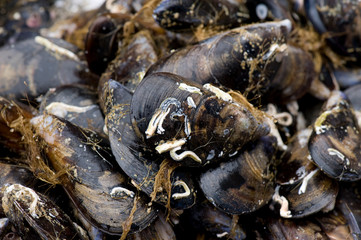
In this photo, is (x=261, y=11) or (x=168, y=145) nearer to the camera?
(x=168, y=145)

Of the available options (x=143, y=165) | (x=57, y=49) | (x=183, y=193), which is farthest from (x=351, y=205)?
(x=57, y=49)

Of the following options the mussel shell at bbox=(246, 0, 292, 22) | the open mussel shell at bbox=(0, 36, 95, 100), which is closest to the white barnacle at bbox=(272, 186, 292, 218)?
the mussel shell at bbox=(246, 0, 292, 22)

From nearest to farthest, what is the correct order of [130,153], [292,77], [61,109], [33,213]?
1. [33,213]
2. [130,153]
3. [61,109]
4. [292,77]

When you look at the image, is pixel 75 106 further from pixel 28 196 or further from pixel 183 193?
pixel 183 193

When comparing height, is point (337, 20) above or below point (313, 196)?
above

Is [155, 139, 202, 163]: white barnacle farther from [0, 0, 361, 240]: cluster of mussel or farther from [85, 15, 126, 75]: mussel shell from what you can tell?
[85, 15, 126, 75]: mussel shell

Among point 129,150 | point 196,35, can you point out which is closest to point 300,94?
point 196,35

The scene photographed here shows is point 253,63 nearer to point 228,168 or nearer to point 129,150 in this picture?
point 228,168

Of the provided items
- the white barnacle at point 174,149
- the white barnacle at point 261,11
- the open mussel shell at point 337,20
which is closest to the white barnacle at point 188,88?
the white barnacle at point 174,149
